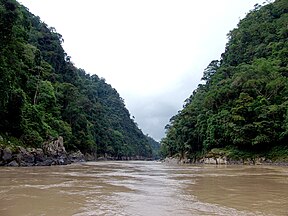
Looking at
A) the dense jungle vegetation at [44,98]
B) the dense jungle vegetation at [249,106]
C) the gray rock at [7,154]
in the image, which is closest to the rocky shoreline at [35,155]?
the gray rock at [7,154]

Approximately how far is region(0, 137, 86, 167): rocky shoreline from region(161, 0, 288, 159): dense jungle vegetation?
24.8 metres

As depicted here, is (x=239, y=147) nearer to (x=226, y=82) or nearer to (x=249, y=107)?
(x=249, y=107)

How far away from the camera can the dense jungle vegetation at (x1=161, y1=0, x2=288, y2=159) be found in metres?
43.4

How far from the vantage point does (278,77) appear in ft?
160

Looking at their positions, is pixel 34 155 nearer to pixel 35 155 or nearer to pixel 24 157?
pixel 35 155

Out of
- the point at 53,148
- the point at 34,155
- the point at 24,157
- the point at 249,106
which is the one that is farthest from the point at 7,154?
the point at 249,106

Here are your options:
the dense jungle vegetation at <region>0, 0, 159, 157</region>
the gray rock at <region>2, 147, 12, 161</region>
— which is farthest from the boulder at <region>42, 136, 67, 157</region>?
the gray rock at <region>2, 147, 12, 161</region>

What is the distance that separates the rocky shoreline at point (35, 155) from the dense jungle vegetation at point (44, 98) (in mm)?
1044

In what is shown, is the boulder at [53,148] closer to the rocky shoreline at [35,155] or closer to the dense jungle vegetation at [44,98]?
the rocky shoreline at [35,155]

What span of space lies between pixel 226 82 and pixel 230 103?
20.5 ft

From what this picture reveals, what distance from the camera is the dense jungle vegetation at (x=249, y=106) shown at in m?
43.4

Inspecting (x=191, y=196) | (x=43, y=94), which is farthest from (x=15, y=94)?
(x=191, y=196)

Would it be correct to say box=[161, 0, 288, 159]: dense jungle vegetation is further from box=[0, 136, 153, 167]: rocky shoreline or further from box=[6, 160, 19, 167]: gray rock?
box=[6, 160, 19, 167]: gray rock

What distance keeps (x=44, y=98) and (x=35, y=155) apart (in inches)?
716
